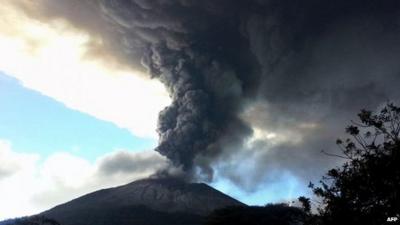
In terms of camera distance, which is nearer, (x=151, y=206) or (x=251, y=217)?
(x=251, y=217)

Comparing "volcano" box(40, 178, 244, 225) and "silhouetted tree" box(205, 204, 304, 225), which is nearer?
"silhouetted tree" box(205, 204, 304, 225)

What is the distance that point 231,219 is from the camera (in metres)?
95.9

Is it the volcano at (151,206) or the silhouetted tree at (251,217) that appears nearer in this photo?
the silhouetted tree at (251,217)

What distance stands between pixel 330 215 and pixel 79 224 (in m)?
141

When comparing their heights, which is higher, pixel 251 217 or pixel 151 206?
pixel 151 206

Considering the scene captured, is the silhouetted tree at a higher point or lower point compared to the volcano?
lower

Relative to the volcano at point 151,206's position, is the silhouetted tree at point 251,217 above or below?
below

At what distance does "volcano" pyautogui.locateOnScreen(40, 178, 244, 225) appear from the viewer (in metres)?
161

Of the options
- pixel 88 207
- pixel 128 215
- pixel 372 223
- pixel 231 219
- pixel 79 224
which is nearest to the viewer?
pixel 372 223

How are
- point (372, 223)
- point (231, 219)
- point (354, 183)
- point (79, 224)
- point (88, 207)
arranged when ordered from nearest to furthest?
point (372, 223) → point (354, 183) → point (231, 219) → point (79, 224) → point (88, 207)

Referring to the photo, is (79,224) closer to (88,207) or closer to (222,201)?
(88,207)

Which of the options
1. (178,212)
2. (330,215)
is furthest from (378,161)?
(178,212)

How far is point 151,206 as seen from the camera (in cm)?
18025

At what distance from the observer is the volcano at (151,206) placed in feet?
527
